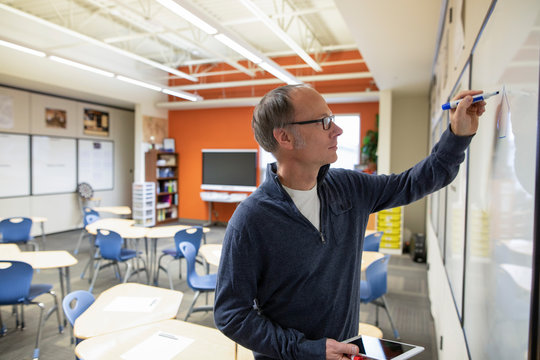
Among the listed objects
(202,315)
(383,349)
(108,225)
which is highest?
(383,349)

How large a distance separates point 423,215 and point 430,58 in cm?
375

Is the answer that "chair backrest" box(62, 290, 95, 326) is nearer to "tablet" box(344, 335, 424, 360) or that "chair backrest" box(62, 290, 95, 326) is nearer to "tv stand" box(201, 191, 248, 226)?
"tablet" box(344, 335, 424, 360)

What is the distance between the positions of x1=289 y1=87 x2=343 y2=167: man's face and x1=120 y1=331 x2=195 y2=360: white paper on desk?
1.30 m

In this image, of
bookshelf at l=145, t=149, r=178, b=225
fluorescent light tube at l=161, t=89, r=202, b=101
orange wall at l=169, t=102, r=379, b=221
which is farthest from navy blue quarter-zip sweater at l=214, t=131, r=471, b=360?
bookshelf at l=145, t=149, r=178, b=225

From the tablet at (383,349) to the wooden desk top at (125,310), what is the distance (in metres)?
1.49

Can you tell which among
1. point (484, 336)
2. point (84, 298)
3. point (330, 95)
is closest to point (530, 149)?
point (484, 336)

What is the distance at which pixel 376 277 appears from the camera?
10.5ft

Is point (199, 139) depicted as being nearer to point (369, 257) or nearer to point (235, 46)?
point (235, 46)

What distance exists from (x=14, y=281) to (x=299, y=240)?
119 inches

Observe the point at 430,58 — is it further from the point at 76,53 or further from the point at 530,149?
the point at 76,53

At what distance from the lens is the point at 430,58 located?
4.80 m

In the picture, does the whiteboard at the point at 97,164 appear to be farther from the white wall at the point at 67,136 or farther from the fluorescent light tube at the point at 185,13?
the fluorescent light tube at the point at 185,13

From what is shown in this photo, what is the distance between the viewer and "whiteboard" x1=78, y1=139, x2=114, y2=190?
865 cm

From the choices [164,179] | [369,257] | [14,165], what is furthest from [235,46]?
[164,179]
